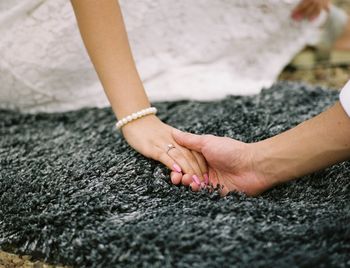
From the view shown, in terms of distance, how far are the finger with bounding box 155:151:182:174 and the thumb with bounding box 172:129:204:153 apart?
4 cm

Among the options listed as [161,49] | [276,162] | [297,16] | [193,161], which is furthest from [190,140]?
[297,16]

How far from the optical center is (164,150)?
1.00 meters

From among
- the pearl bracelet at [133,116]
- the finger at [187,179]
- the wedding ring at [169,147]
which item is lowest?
the finger at [187,179]

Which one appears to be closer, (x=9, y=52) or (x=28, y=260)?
(x=28, y=260)

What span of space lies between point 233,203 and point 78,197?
9.5 inches

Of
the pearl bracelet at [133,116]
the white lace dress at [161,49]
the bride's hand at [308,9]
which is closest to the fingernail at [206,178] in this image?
the pearl bracelet at [133,116]

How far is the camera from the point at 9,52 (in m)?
1.28

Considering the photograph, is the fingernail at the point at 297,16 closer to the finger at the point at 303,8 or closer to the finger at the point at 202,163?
the finger at the point at 303,8

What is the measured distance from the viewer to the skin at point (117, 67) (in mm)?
1040

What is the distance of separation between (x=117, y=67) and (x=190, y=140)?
203mm

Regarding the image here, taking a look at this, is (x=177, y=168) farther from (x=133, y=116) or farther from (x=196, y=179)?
(x=133, y=116)

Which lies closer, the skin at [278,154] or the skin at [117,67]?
the skin at [278,154]

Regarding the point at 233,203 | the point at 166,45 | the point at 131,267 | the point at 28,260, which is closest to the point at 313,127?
A: the point at 233,203

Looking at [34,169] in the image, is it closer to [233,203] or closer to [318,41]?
[233,203]
